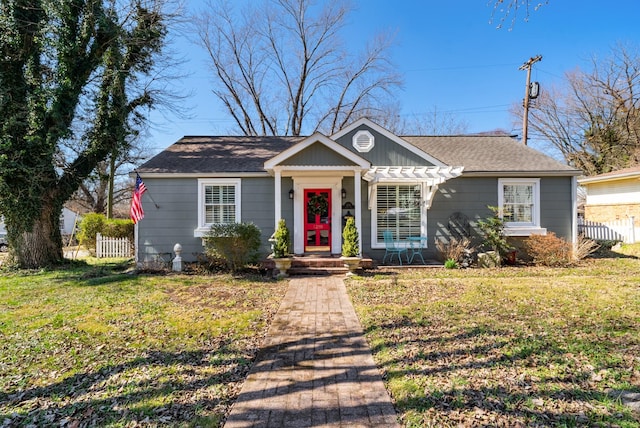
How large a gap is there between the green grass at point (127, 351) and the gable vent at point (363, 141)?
228 inches

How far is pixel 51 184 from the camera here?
34.8ft

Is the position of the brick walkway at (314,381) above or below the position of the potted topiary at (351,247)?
below

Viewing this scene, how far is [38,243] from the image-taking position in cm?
1041

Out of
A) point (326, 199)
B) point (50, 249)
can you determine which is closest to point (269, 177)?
point (326, 199)

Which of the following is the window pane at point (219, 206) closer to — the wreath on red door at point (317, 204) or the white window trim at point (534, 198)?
the wreath on red door at point (317, 204)

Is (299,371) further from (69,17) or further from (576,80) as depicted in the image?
(576,80)

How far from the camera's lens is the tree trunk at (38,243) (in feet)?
33.7

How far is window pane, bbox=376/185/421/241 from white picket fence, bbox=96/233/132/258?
1119 cm

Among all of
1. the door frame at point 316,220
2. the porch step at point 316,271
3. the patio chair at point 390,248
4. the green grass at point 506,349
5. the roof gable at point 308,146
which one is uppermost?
the roof gable at point 308,146

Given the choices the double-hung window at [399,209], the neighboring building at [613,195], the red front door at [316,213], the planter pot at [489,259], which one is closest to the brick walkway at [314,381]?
the red front door at [316,213]

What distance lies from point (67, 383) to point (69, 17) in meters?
11.5

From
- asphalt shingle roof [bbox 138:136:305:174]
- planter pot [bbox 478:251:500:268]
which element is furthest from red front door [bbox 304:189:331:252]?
planter pot [bbox 478:251:500:268]

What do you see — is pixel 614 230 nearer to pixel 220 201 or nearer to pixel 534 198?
pixel 534 198

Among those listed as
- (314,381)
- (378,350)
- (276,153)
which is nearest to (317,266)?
(276,153)
